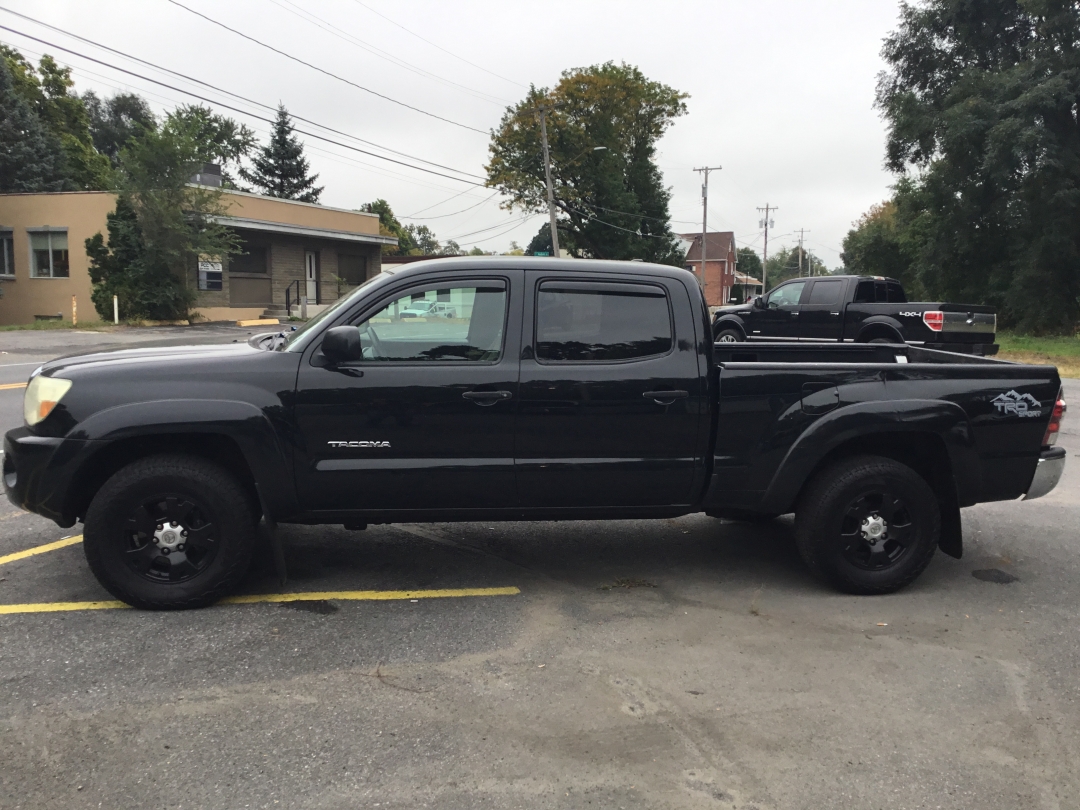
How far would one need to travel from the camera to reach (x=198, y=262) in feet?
101

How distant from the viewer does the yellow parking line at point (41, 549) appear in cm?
516

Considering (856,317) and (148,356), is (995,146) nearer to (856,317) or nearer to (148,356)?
(856,317)

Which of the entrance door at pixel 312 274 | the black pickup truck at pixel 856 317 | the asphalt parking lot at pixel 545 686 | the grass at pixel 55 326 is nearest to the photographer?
the asphalt parking lot at pixel 545 686

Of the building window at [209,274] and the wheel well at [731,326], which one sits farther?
the building window at [209,274]

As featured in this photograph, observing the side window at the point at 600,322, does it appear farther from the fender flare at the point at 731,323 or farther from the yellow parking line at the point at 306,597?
the fender flare at the point at 731,323

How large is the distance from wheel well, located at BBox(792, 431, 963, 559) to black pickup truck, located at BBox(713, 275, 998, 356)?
30.2 ft

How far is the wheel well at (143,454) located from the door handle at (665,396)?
210 cm

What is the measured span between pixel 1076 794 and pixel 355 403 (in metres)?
3.40

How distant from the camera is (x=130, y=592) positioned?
4336 mm

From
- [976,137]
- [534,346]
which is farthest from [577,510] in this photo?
[976,137]

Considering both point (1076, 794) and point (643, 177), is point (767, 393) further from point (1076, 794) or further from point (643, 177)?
point (643, 177)

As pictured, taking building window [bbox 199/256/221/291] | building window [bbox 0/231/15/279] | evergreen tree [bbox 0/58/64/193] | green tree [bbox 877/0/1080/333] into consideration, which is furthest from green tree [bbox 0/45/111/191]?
green tree [bbox 877/0/1080/333]

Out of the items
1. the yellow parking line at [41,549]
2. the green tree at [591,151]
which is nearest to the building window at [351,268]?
the green tree at [591,151]

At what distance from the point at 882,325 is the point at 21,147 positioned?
4541 cm
